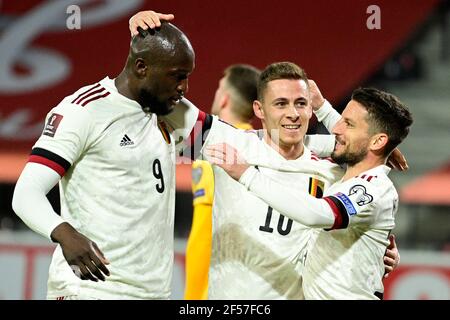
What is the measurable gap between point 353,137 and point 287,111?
0.31 meters

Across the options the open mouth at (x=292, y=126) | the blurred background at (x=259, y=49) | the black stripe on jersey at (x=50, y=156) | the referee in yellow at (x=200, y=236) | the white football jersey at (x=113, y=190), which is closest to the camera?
A: the black stripe on jersey at (x=50, y=156)

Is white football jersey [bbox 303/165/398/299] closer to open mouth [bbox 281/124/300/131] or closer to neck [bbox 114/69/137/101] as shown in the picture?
open mouth [bbox 281/124/300/131]

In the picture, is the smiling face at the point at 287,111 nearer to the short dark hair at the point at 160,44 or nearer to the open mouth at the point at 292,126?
the open mouth at the point at 292,126

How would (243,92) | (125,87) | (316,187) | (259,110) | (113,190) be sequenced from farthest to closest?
(243,92) → (259,110) → (316,187) → (125,87) → (113,190)

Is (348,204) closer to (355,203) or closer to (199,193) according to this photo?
(355,203)

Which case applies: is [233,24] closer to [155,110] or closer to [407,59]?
[407,59]

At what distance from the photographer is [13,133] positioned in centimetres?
799

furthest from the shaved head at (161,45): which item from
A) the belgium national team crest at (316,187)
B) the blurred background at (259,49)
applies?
the blurred background at (259,49)

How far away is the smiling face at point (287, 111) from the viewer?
3531mm

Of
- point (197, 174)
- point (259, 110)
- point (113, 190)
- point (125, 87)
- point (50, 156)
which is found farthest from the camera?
point (197, 174)

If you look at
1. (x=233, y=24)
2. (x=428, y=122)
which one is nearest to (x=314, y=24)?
(x=233, y=24)

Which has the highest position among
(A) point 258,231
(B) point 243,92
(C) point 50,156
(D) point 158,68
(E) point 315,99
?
(B) point 243,92

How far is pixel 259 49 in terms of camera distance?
8484 millimetres

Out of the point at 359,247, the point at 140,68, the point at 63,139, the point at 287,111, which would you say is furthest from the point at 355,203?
the point at 63,139
